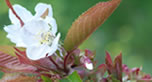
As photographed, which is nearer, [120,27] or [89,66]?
[89,66]

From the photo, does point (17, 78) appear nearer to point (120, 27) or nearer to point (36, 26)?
point (36, 26)

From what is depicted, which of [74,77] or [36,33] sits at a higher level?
[36,33]

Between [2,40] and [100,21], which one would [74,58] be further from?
[2,40]

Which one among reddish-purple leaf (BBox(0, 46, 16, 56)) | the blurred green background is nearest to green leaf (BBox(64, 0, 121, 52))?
reddish-purple leaf (BBox(0, 46, 16, 56))

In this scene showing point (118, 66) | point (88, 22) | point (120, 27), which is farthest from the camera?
point (120, 27)

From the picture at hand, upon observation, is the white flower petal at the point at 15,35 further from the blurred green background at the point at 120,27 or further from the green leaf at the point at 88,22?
the blurred green background at the point at 120,27

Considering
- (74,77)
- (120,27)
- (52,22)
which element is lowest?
(74,77)

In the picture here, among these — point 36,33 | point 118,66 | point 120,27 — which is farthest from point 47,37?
point 120,27
